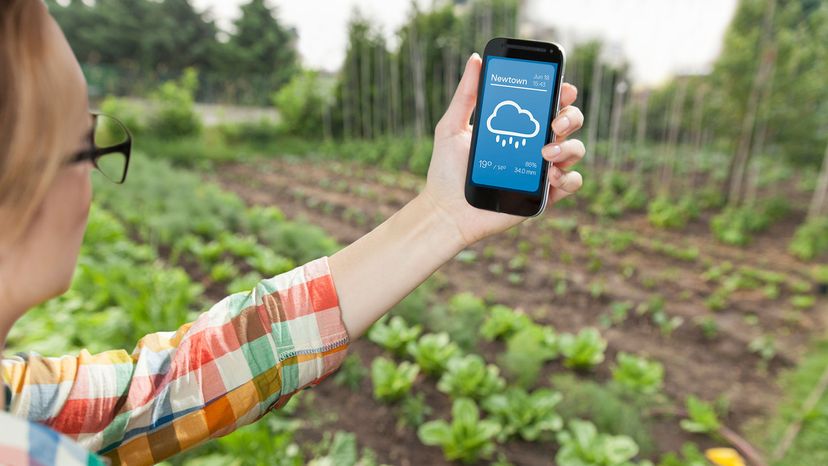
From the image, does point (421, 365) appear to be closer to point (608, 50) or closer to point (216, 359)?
point (216, 359)

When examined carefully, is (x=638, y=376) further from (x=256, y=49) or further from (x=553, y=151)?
(x=256, y=49)

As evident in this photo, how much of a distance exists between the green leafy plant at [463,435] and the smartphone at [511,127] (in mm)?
1599

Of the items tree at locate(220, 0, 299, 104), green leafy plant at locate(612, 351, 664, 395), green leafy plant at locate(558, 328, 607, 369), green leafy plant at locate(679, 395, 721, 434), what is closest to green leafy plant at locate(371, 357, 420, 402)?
green leafy plant at locate(558, 328, 607, 369)

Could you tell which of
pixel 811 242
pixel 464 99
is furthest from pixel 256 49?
pixel 464 99

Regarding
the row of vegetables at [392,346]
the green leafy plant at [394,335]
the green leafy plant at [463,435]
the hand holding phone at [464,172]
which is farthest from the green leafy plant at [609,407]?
the hand holding phone at [464,172]

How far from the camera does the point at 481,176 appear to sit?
2.72 ft

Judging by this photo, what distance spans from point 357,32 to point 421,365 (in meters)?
11.0

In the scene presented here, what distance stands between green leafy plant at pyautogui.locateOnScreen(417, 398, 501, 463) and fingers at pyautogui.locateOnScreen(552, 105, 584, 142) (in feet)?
5.53

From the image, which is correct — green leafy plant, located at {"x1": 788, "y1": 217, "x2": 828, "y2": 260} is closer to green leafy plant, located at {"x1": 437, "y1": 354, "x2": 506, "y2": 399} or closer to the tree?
green leafy plant, located at {"x1": 437, "y1": 354, "x2": 506, "y2": 399}

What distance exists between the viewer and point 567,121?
78cm

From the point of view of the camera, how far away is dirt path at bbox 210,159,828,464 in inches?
119

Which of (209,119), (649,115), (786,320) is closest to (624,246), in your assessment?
(786,320)

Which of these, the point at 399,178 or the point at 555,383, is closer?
the point at 555,383

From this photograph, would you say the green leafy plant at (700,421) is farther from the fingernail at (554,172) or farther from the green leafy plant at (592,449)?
the fingernail at (554,172)
